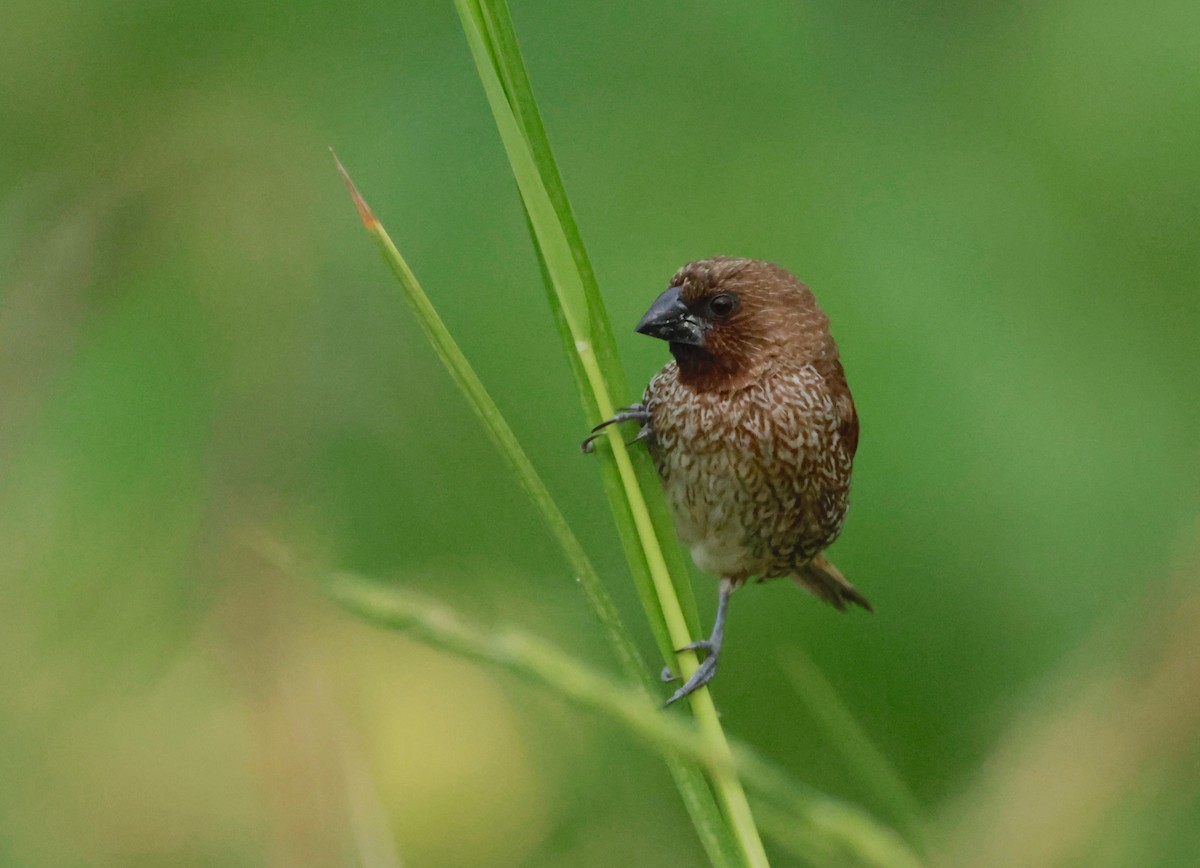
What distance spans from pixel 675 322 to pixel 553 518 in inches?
50.5

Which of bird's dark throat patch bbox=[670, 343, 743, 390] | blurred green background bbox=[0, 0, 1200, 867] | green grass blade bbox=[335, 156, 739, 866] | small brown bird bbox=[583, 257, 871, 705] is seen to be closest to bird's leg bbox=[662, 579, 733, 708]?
small brown bird bbox=[583, 257, 871, 705]

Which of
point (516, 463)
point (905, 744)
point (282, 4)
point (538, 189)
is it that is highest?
point (282, 4)

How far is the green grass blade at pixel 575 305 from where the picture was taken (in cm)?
121

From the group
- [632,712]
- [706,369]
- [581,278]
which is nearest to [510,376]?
[706,369]

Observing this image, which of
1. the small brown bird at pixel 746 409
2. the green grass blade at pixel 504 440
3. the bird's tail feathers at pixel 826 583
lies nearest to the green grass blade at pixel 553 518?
the green grass blade at pixel 504 440

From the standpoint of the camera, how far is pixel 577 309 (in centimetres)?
131

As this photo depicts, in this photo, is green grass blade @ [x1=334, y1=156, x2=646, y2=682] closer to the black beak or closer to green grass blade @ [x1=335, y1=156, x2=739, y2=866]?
green grass blade @ [x1=335, y1=156, x2=739, y2=866]

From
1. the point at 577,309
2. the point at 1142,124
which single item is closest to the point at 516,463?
the point at 577,309

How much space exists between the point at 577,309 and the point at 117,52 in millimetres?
2061

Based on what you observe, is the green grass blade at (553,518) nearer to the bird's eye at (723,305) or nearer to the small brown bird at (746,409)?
the small brown bird at (746,409)

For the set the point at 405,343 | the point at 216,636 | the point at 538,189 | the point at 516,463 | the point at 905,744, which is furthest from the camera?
the point at 405,343

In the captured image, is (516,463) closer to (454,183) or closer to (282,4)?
(454,183)

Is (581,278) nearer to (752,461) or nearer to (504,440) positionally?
(504,440)

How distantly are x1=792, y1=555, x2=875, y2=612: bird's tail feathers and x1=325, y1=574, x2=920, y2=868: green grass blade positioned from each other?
2084mm
